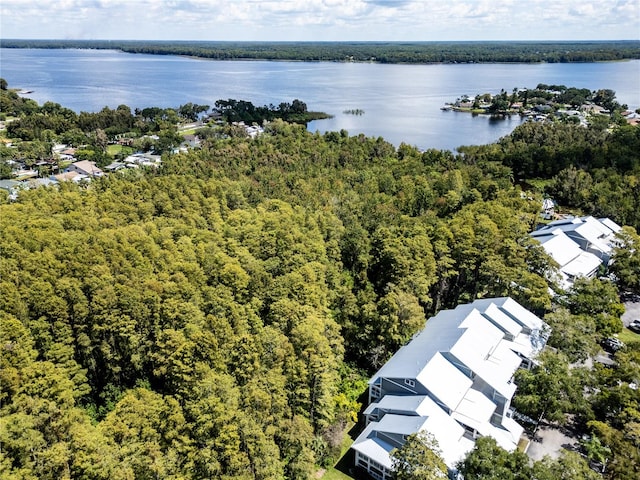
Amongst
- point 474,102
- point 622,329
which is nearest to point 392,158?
point 622,329

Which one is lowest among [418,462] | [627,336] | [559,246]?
[627,336]

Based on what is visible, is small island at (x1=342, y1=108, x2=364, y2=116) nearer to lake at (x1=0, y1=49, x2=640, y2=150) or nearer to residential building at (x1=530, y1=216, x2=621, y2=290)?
lake at (x1=0, y1=49, x2=640, y2=150)

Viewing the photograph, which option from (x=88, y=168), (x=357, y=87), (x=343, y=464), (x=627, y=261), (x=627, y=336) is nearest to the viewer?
(x=343, y=464)

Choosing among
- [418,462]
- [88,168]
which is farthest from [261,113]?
[418,462]

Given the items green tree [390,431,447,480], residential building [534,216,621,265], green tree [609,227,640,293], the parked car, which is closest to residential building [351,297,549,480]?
green tree [390,431,447,480]

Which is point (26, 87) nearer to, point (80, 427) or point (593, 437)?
point (80, 427)

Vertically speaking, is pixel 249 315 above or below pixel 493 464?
above

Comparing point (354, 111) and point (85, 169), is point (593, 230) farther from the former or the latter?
point (354, 111)
